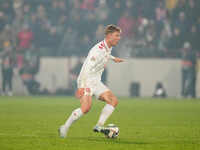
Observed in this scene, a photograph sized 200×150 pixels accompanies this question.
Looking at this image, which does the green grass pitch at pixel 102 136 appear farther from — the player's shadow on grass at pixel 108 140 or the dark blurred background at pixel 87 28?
the dark blurred background at pixel 87 28

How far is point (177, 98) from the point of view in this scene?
95.6 ft

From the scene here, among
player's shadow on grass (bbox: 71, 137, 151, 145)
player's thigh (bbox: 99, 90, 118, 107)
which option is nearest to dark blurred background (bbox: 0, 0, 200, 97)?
player's thigh (bbox: 99, 90, 118, 107)

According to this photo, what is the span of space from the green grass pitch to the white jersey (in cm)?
103

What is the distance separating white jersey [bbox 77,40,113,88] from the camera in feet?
36.8

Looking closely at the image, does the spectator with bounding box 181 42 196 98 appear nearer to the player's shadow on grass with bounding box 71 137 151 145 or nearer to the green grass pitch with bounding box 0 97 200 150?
the green grass pitch with bounding box 0 97 200 150

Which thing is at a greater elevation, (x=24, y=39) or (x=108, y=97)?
(x=108, y=97)

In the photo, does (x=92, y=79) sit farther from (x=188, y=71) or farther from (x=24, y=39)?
(x=24, y=39)

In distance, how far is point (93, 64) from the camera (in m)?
11.2

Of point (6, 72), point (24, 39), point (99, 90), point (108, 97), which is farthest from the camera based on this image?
point (24, 39)

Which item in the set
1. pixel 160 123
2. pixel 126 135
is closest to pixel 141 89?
pixel 160 123

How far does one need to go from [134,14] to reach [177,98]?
16.6 ft

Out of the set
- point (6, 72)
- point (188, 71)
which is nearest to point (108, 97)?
point (188, 71)

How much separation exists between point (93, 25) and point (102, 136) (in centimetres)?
2000

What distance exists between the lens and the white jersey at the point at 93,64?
11219 mm
